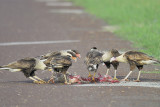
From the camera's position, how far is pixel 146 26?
63.4 ft

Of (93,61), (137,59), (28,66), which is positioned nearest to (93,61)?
(93,61)

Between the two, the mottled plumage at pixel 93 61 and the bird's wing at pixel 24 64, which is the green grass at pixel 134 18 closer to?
the mottled plumage at pixel 93 61

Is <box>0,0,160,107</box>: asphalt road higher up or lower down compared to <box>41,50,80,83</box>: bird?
lower down

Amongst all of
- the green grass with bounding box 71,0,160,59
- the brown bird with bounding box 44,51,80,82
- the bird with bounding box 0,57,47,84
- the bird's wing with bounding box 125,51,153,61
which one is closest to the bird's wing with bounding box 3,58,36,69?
the bird with bounding box 0,57,47,84

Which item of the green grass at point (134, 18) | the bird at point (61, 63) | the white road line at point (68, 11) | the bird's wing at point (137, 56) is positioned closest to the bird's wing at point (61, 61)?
the bird at point (61, 63)

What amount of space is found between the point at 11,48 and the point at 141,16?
787 cm

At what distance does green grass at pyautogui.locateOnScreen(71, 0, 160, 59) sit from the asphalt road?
17.8 inches

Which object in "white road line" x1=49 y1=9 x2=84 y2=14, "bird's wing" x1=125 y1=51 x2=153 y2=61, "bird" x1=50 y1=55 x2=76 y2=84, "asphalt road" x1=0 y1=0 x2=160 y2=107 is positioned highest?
"bird's wing" x1=125 y1=51 x2=153 y2=61

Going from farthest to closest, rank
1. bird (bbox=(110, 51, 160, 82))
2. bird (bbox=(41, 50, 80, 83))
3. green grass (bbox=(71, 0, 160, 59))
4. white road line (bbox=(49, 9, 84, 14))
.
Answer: white road line (bbox=(49, 9, 84, 14))
green grass (bbox=(71, 0, 160, 59))
bird (bbox=(41, 50, 80, 83))
bird (bbox=(110, 51, 160, 82))

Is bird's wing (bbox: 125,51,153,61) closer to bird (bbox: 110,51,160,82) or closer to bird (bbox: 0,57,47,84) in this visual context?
bird (bbox: 110,51,160,82)

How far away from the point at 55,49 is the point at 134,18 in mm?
7350

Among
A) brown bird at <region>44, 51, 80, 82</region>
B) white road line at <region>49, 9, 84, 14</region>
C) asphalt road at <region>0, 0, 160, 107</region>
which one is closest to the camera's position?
asphalt road at <region>0, 0, 160, 107</region>

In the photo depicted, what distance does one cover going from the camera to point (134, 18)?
72.8 ft

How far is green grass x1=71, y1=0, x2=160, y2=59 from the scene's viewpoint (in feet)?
52.7
